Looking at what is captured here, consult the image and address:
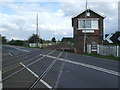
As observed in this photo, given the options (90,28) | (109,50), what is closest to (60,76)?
(109,50)

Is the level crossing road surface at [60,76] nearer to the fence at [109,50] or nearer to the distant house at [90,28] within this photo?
Answer: the fence at [109,50]

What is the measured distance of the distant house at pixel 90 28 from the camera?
142ft

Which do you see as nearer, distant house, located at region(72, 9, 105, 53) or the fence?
the fence

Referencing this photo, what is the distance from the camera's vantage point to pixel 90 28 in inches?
1708

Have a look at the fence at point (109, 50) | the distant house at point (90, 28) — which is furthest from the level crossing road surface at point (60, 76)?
the distant house at point (90, 28)

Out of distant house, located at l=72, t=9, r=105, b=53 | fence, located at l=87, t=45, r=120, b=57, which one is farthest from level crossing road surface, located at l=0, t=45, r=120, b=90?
distant house, located at l=72, t=9, r=105, b=53

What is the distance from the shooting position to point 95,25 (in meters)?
43.6

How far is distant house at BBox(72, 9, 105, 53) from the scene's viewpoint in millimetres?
43156

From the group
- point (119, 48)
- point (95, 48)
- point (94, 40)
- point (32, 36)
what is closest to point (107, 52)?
point (119, 48)

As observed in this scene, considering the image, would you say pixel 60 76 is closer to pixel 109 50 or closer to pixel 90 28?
pixel 109 50

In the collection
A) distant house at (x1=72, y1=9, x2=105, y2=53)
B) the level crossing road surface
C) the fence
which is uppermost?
distant house at (x1=72, y1=9, x2=105, y2=53)

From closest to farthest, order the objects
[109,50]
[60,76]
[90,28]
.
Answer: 1. [60,76]
2. [109,50]
3. [90,28]

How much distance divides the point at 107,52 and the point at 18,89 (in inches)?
908

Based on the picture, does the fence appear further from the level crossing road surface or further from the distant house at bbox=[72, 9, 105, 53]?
the level crossing road surface
